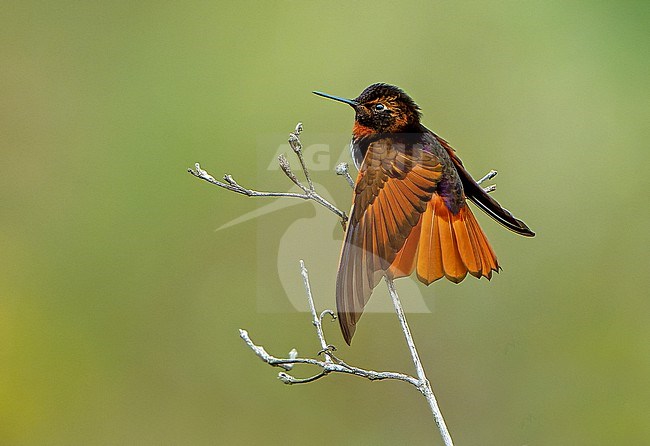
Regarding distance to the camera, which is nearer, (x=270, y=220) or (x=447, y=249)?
(x=447, y=249)

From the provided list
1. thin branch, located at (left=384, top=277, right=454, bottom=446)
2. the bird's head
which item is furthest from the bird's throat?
thin branch, located at (left=384, top=277, right=454, bottom=446)

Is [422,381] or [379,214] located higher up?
[379,214]

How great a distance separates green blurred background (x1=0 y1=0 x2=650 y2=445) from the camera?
2170 millimetres

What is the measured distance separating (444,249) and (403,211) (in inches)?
5.0

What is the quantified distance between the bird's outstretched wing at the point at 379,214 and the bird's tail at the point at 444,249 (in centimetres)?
6

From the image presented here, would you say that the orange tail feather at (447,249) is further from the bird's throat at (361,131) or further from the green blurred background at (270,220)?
the green blurred background at (270,220)

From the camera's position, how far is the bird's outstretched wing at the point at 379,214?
2.65 ft

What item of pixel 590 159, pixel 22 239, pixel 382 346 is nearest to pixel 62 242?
pixel 22 239

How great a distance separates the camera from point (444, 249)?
3.38ft

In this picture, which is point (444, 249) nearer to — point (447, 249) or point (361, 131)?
point (447, 249)

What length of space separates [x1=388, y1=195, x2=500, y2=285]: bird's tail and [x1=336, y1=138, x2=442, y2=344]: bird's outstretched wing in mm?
58

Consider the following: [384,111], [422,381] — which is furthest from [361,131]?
[422,381]

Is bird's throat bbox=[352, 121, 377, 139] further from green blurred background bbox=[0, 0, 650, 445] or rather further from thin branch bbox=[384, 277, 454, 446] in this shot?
green blurred background bbox=[0, 0, 650, 445]

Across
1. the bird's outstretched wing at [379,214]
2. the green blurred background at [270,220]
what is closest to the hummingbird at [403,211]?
the bird's outstretched wing at [379,214]
